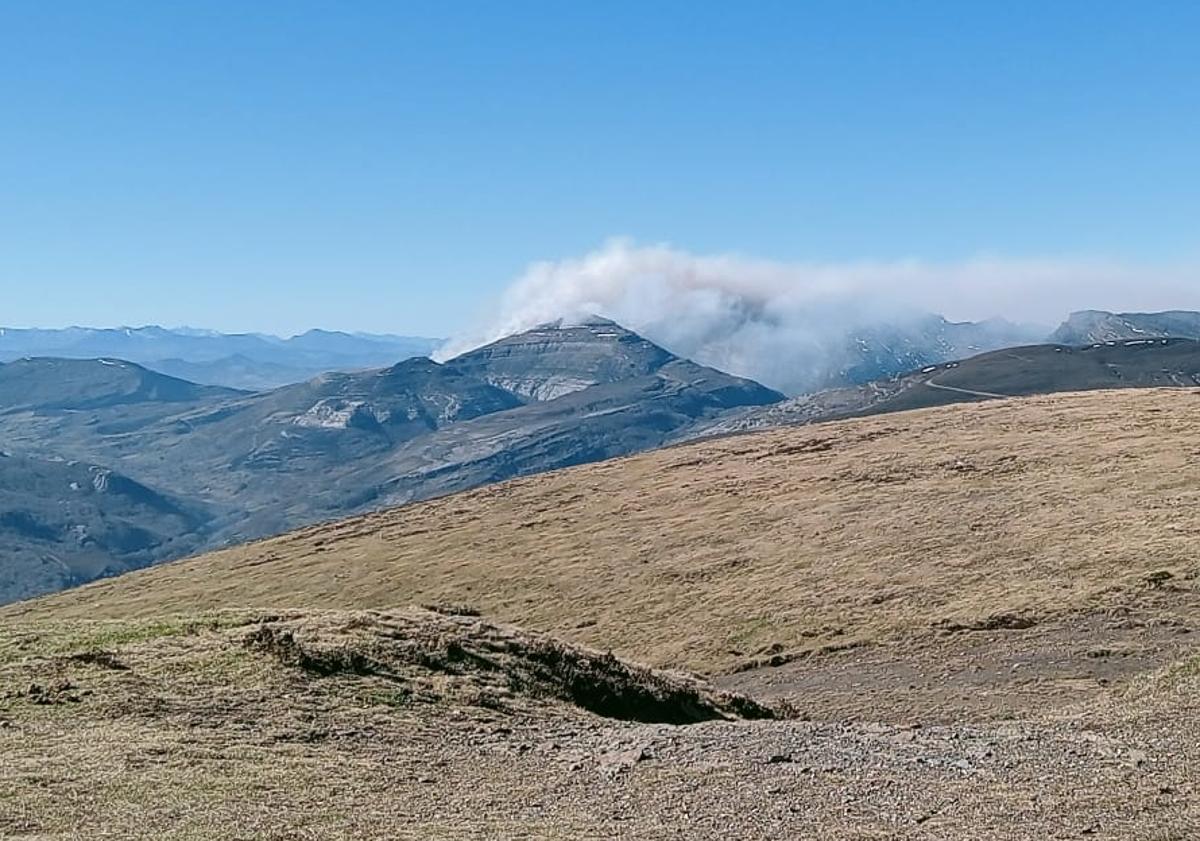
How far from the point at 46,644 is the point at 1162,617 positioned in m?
34.8

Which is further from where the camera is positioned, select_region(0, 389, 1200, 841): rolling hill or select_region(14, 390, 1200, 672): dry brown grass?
select_region(14, 390, 1200, 672): dry brown grass

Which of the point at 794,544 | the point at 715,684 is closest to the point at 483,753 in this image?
the point at 715,684

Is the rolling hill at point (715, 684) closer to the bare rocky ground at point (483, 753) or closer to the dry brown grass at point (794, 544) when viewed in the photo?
the bare rocky ground at point (483, 753)

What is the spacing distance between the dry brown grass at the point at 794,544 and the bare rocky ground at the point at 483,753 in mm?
14317

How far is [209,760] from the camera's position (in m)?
18.8

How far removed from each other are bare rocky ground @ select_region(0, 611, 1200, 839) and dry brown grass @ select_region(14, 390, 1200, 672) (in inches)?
564

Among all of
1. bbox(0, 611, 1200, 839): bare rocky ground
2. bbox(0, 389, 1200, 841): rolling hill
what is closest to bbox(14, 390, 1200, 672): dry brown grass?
bbox(0, 389, 1200, 841): rolling hill

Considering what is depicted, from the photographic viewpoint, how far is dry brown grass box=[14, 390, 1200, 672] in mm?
43188

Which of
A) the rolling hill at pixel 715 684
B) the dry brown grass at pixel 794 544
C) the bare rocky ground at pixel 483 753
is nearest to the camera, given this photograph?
the bare rocky ground at pixel 483 753

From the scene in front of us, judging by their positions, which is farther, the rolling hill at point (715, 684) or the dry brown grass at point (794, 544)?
the dry brown grass at point (794, 544)

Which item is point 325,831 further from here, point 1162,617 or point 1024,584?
point 1024,584

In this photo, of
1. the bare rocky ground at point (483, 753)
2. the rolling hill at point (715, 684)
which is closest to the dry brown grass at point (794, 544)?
the rolling hill at point (715, 684)

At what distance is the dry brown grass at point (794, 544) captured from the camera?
142 feet

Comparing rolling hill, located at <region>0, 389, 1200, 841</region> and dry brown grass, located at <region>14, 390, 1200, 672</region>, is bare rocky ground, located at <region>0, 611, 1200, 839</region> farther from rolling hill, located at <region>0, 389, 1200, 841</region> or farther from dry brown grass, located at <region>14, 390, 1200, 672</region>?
dry brown grass, located at <region>14, 390, 1200, 672</region>
